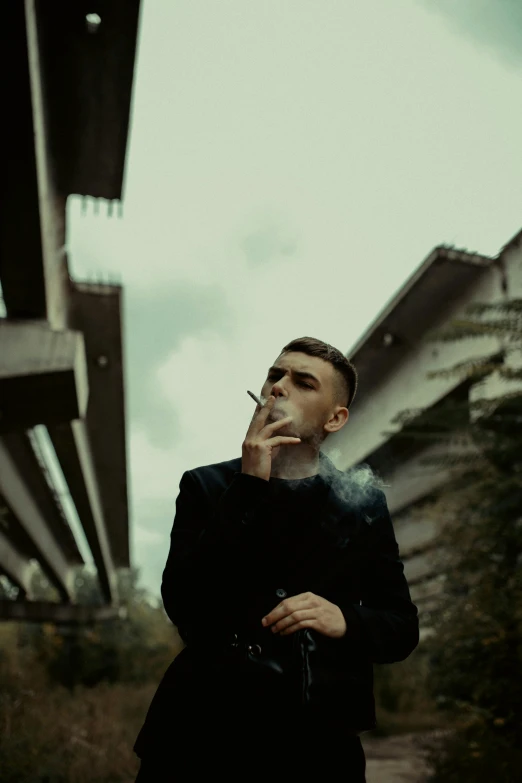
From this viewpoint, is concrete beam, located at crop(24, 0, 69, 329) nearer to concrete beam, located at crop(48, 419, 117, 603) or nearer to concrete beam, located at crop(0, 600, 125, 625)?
concrete beam, located at crop(48, 419, 117, 603)

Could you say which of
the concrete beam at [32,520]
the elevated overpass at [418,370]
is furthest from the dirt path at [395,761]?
the concrete beam at [32,520]

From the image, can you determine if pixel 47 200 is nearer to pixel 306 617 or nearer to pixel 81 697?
pixel 306 617

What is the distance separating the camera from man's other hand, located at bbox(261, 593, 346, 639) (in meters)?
1.60

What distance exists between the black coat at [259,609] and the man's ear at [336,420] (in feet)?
0.77

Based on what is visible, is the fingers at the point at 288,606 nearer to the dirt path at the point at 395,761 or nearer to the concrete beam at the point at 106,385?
the dirt path at the point at 395,761

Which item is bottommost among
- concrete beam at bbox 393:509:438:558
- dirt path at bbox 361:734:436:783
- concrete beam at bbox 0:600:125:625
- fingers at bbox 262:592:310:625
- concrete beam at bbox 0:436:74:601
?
concrete beam at bbox 0:600:125:625

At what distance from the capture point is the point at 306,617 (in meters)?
1.61

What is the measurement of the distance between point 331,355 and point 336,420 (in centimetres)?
19

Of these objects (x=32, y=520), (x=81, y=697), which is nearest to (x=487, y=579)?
(x=81, y=697)

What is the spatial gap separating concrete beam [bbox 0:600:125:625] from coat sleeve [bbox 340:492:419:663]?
28468 millimetres

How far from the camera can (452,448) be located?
12555 mm

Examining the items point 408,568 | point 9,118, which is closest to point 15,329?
point 9,118

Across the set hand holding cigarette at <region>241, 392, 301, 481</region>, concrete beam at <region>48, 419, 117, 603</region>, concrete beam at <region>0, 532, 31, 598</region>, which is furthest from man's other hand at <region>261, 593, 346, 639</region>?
concrete beam at <region>0, 532, 31, 598</region>

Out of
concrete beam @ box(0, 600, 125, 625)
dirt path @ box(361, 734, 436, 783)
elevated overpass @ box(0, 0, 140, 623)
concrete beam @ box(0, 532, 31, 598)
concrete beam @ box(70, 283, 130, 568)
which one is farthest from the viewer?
concrete beam @ box(0, 600, 125, 625)
